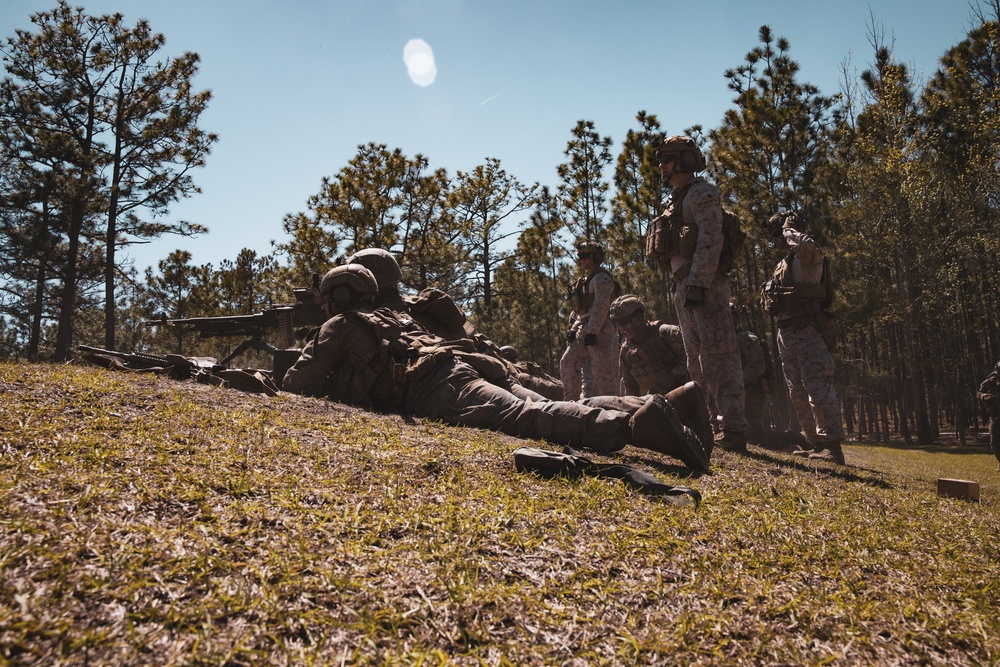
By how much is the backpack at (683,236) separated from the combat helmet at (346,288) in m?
3.26

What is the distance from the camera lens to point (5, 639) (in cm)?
153

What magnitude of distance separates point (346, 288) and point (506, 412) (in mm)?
2533

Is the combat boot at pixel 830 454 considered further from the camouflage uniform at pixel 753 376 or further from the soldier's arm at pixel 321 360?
the soldier's arm at pixel 321 360

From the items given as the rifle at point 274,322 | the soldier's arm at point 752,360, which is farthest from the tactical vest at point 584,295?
the rifle at point 274,322

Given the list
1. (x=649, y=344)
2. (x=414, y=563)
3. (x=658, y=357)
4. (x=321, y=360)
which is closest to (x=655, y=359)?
(x=658, y=357)

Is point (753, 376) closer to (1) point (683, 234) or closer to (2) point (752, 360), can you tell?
(2) point (752, 360)

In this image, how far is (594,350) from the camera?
10531mm

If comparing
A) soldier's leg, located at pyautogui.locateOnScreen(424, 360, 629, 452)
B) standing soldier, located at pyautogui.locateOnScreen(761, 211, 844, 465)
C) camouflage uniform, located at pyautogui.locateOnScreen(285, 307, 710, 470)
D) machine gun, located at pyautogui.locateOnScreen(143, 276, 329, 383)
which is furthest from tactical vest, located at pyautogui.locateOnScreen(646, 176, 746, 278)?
machine gun, located at pyautogui.locateOnScreen(143, 276, 329, 383)

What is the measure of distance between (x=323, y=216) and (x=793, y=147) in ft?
56.2

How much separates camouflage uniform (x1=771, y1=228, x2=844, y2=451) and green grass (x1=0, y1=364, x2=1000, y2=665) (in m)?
4.24

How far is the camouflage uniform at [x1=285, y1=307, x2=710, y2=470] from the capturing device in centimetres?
477

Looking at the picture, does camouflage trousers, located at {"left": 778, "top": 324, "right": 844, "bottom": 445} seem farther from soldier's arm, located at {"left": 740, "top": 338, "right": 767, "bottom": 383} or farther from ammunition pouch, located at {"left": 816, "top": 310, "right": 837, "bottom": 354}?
soldier's arm, located at {"left": 740, "top": 338, "right": 767, "bottom": 383}

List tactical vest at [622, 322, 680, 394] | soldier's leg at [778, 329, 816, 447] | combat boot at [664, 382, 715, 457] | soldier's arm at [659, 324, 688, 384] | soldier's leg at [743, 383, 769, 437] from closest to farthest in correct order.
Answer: combat boot at [664, 382, 715, 457]
soldier's leg at [778, 329, 816, 447]
soldier's arm at [659, 324, 688, 384]
tactical vest at [622, 322, 680, 394]
soldier's leg at [743, 383, 769, 437]

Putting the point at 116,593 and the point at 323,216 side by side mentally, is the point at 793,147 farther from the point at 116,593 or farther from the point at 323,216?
the point at 116,593
